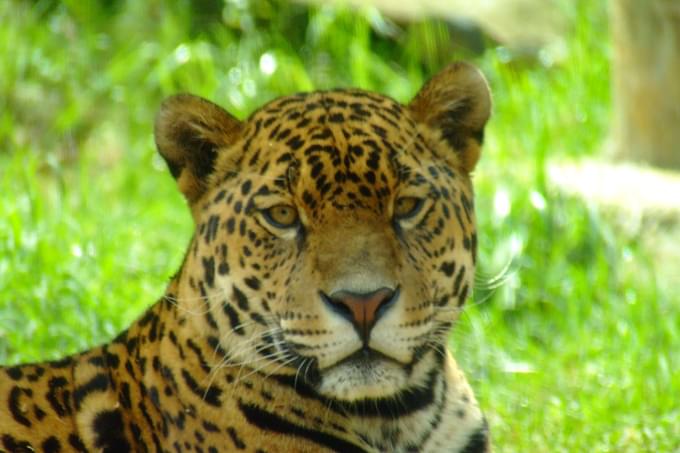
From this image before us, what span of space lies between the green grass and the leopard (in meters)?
0.68

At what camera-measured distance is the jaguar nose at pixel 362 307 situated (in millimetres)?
3951

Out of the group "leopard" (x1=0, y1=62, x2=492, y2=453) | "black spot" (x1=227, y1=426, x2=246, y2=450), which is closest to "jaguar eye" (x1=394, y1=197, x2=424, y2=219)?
"leopard" (x1=0, y1=62, x2=492, y2=453)

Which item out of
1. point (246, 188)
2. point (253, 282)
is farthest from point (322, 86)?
point (253, 282)

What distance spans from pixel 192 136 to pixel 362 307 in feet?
3.04

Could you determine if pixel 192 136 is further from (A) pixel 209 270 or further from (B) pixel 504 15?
(B) pixel 504 15

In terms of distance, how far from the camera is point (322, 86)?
33.0ft

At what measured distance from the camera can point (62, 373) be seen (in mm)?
4469

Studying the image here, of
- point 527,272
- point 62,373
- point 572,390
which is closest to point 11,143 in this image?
point 527,272

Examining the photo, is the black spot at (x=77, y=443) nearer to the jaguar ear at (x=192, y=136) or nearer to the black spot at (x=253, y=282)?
the black spot at (x=253, y=282)

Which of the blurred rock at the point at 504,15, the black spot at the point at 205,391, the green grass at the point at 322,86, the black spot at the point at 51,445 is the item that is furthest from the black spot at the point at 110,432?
the blurred rock at the point at 504,15

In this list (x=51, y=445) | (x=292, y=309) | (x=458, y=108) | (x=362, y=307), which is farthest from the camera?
(x=458, y=108)

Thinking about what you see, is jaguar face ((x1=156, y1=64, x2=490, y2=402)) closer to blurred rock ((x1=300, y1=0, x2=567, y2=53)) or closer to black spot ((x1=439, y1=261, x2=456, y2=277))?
black spot ((x1=439, y1=261, x2=456, y2=277))

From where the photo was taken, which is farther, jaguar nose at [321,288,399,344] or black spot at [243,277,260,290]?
black spot at [243,277,260,290]

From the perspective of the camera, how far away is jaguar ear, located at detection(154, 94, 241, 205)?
14.7 feet
